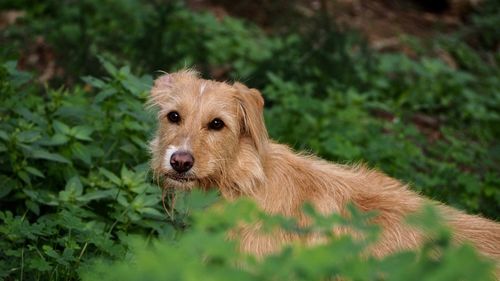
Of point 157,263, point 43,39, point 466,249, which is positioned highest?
point 466,249

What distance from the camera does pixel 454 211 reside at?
542 centimetres

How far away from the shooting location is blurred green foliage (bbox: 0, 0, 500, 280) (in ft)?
9.39

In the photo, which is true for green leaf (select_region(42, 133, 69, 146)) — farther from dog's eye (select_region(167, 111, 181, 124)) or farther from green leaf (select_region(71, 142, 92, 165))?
dog's eye (select_region(167, 111, 181, 124))

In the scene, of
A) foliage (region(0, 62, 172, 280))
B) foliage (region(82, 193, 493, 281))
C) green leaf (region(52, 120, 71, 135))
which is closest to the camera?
foliage (region(82, 193, 493, 281))

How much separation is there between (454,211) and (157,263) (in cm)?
311

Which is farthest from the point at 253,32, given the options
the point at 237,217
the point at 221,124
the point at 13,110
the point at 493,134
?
the point at 237,217

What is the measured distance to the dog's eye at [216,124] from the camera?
5.28 m

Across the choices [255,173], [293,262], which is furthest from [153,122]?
[293,262]

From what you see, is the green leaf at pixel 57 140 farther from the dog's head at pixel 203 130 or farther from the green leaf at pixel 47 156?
the dog's head at pixel 203 130

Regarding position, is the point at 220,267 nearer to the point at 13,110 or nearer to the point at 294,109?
the point at 13,110

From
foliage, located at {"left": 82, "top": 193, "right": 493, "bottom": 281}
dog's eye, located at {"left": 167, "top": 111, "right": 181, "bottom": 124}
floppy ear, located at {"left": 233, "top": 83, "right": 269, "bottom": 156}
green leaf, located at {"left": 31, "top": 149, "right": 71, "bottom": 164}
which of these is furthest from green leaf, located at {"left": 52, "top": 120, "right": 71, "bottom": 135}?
foliage, located at {"left": 82, "top": 193, "right": 493, "bottom": 281}

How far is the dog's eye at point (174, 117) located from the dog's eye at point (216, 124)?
205 mm

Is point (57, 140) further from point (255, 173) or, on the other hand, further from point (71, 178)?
point (255, 173)

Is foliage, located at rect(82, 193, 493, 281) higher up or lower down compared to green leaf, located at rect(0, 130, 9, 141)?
higher up
